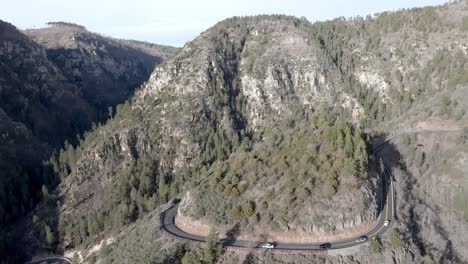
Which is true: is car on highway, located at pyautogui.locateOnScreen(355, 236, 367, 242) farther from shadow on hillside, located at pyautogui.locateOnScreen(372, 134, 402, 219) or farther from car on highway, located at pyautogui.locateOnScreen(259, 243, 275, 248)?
car on highway, located at pyautogui.locateOnScreen(259, 243, 275, 248)

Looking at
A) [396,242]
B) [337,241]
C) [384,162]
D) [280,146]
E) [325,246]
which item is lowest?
[325,246]

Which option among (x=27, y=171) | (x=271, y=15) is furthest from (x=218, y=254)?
(x=271, y=15)

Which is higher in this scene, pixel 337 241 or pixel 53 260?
pixel 337 241

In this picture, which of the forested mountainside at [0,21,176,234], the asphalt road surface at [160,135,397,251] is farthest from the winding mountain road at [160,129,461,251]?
the forested mountainside at [0,21,176,234]

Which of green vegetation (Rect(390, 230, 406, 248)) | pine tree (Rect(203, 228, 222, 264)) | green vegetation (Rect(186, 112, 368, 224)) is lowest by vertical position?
pine tree (Rect(203, 228, 222, 264))

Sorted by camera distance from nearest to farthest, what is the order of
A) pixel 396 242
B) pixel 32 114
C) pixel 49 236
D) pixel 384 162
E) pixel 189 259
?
pixel 396 242, pixel 189 259, pixel 384 162, pixel 49 236, pixel 32 114

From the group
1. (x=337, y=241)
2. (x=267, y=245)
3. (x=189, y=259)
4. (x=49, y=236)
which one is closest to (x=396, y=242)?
(x=337, y=241)

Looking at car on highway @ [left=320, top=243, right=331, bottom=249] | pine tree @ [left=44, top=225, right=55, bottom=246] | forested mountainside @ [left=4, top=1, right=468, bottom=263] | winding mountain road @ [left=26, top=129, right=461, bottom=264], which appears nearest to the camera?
car on highway @ [left=320, top=243, right=331, bottom=249]

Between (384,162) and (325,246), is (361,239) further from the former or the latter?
(384,162)

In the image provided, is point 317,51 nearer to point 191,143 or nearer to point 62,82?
point 191,143
